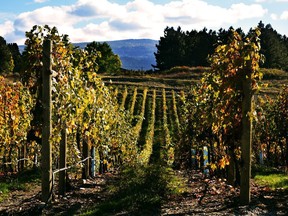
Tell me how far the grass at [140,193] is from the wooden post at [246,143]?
1.53 meters

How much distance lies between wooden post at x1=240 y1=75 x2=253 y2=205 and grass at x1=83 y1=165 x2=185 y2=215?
153cm

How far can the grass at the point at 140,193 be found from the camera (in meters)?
7.14

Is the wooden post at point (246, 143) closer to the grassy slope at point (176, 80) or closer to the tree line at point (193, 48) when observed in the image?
the grassy slope at point (176, 80)

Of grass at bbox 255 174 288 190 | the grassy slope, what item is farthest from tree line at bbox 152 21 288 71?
grass at bbox 255 174 288 190

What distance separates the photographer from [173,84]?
5353 cm

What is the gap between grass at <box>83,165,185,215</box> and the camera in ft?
23.4

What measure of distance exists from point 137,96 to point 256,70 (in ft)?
129

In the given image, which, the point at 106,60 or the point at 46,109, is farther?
the point at 106,60

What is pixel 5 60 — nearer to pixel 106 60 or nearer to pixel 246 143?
pixel 106 60

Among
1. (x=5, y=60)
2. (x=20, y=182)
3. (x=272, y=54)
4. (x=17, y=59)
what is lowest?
(x=20, y=182)

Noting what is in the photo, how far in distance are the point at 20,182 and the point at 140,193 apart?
18.4 ft

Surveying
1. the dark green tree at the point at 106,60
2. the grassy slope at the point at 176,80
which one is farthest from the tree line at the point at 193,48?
the grassy slope at the point at 176,80

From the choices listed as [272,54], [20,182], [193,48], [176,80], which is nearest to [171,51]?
[193,48]

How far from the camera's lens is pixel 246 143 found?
6945 millimetres
